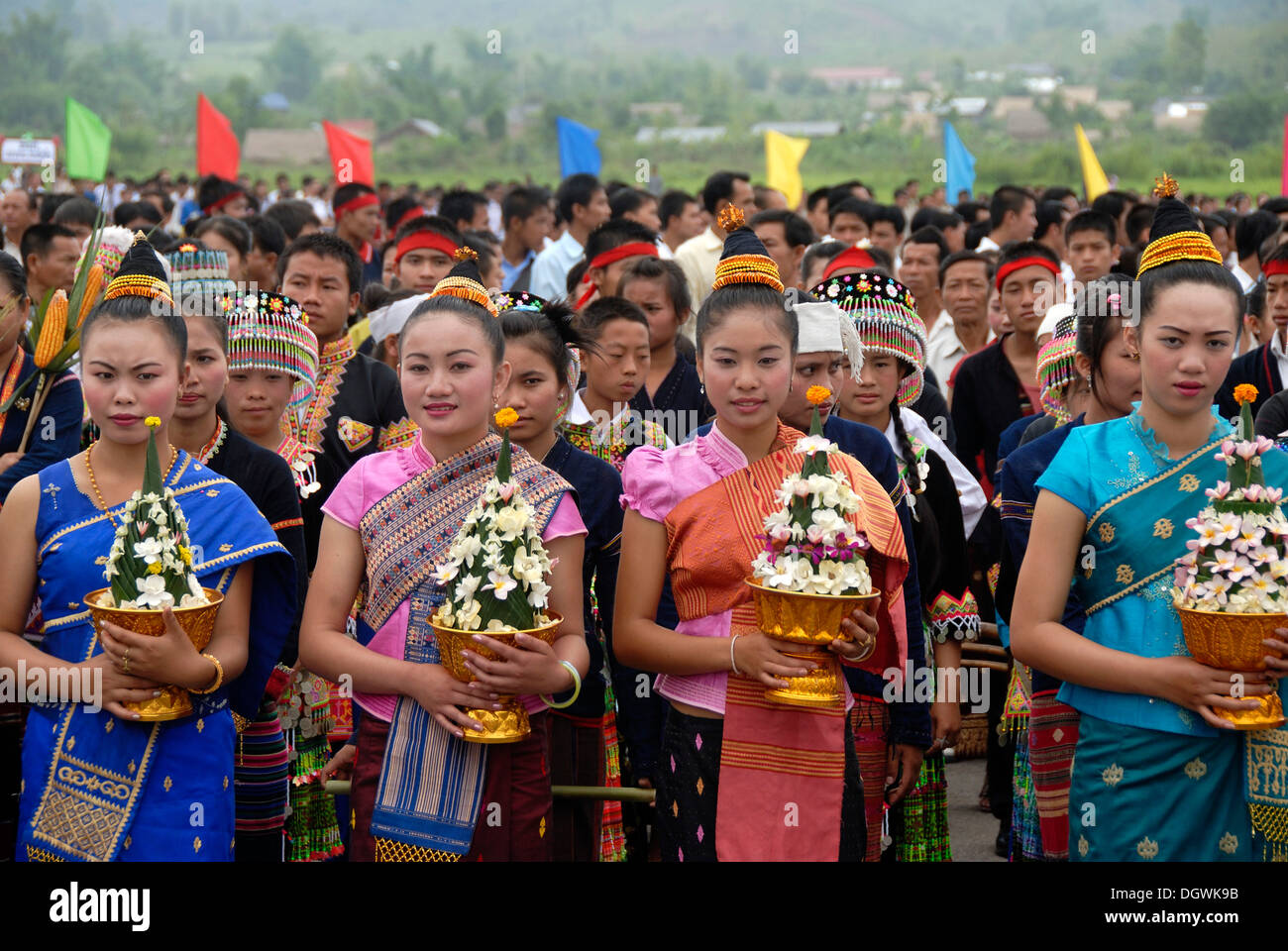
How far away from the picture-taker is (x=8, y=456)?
4.62 m

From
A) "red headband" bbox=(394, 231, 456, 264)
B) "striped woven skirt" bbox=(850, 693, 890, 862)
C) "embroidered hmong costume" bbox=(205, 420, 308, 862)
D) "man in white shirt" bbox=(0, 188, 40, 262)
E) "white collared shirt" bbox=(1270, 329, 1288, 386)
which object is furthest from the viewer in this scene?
"man in white shirt" bbox=(0, 188, 40, 262)

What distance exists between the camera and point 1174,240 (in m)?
3.26

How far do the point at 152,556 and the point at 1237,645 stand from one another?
2.19 m

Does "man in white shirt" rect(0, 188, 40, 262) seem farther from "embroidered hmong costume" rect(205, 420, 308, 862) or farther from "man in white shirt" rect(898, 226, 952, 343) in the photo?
"embroidered hmong costume" rect(205, 420, 308, 862)

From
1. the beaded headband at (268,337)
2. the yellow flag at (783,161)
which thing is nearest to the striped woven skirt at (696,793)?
the beaded headband at (268,337)

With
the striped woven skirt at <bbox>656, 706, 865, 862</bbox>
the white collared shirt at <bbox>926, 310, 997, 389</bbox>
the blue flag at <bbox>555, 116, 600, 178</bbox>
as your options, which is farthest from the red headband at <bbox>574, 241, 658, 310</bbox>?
the blue flag at <bbox>555, 116, 600, 178</bbox>

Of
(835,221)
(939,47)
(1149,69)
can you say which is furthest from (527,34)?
(835,221)

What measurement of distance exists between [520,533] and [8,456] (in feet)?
8.03

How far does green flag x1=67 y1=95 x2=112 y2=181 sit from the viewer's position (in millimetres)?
14000

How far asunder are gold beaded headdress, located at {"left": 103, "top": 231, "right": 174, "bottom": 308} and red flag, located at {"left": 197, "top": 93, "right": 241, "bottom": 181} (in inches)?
445

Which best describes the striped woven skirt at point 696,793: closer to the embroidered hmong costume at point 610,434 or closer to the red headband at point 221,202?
the embroidered hmong costume at point 610,434

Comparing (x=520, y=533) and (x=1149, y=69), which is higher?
(x=1149, y=69)
